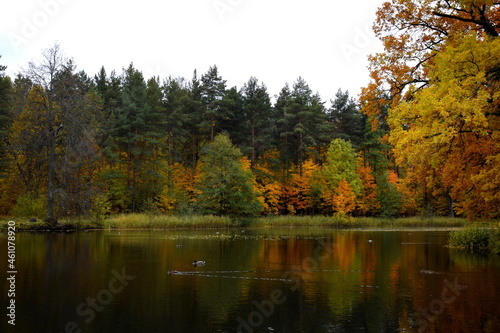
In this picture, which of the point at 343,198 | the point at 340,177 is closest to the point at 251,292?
the point at 343,198

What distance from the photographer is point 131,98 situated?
59906 mm

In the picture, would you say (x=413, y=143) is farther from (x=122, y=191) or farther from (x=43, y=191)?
(x=122, y=191)

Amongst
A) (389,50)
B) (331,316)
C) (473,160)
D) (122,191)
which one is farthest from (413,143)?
(122,191)

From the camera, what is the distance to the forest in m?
17.7

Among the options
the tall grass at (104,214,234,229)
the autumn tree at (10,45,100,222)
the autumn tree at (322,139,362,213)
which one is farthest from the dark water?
the autumn tree at (322,139,362,213)

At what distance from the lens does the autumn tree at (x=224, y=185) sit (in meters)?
53.2

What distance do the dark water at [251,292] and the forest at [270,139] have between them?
183 inches

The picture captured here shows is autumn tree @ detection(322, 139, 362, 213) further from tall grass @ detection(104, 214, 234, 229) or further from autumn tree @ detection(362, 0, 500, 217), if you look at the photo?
autumn tree @ detection(362, 0, 500, 217)

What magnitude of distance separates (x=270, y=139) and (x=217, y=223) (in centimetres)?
2076

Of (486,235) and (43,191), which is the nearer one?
(486,235)

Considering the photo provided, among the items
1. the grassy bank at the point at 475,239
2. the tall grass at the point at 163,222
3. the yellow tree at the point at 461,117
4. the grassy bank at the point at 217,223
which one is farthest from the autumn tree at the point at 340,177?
the yellow tree at the point at 461,117

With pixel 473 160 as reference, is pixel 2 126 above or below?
above

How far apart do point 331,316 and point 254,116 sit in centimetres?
5552

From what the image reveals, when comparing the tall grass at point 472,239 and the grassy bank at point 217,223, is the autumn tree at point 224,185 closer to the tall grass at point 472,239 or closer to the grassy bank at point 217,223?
the grassy bank at point 217,223
